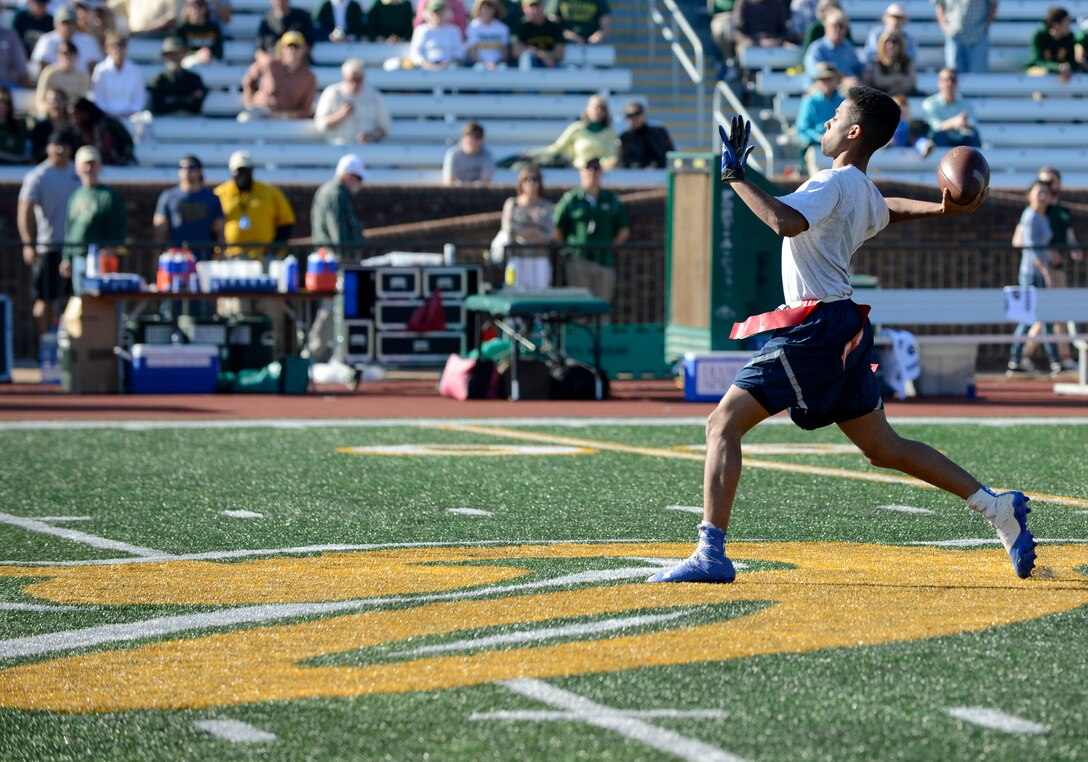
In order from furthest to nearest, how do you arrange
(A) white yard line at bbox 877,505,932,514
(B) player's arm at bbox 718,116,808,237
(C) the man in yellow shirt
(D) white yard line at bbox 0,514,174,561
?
(C) the man in yellow shirt → (A) white yard line at bbox 877,505,932,514 → (D) white yard line at bbox 0,514,174,561 → (B) player's arm at bbox 718,116,808,237

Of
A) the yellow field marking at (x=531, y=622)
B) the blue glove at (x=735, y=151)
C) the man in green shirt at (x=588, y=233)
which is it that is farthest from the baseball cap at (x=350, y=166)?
the blue glove at (x=735, y=151)

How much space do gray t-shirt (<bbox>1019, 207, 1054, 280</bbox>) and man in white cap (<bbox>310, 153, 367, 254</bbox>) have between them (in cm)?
659

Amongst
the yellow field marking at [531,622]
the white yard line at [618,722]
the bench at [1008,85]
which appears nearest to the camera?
the white yard line at [618,722]

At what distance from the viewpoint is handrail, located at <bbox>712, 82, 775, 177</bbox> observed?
22562 millimetres

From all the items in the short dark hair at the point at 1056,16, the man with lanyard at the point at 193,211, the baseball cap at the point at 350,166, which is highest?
the short dark hair at the point at 1056,16

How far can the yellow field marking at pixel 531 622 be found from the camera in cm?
464

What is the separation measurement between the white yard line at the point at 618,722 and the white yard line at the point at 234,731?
2.10ft

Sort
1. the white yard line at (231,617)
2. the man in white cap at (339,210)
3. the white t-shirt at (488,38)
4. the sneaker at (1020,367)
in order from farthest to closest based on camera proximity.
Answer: the white t-shirt at (488,38)
the sneaker at (1020,367)
the man in white cap at (339,210)
the white yard line at (231,617)

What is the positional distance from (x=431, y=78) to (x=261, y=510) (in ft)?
50.9

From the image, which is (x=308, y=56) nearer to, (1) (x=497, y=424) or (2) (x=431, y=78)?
(2) (x=431, y=78)

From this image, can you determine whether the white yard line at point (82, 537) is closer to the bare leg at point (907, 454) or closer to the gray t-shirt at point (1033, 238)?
the bare leg at point (907, 454)

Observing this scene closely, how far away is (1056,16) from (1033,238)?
6.53 metres

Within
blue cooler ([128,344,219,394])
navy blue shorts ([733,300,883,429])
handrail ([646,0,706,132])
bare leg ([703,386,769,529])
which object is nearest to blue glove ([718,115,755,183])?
navy blue shorts ([733,300,883,429])

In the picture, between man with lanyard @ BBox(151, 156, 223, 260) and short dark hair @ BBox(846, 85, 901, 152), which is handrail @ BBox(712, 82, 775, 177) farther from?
short dark hair @ BBox(846, 85, 901, 152)
